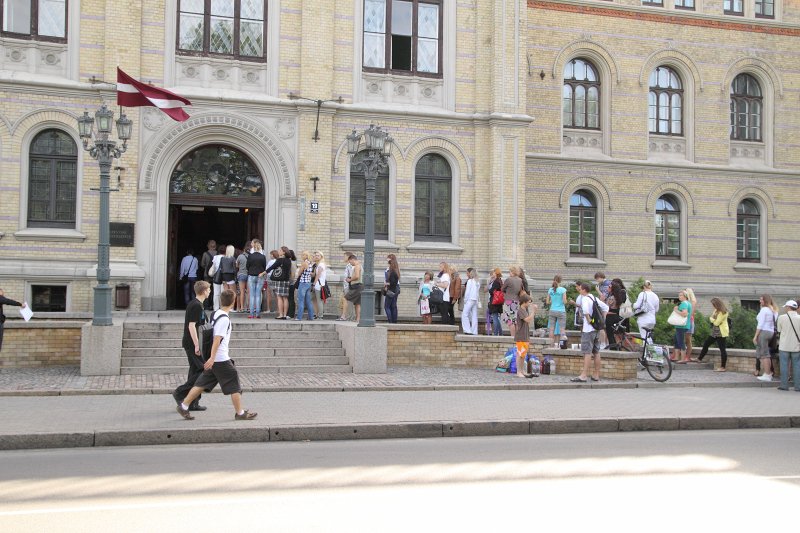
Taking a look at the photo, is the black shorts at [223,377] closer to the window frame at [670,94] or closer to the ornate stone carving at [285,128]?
the ornate stone carving at [285,128]

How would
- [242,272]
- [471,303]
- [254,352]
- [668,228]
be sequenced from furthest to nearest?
[668,228] < [242,272] < [471,303] < [254,352]

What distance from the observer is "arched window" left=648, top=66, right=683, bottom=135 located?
28.2 metres

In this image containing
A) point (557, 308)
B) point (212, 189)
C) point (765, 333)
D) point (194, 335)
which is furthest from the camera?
point (212, 189)

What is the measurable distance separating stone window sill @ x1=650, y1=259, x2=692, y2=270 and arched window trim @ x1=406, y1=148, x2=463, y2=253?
7903 millimetres

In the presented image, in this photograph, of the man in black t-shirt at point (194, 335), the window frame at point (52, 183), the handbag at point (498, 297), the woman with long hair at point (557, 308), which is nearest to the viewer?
the man in black t-shirt at point (194, 335)

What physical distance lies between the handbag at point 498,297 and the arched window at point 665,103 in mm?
12110

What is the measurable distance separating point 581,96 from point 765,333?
1266cm

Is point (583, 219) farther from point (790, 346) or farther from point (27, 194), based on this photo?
point (27, 194)

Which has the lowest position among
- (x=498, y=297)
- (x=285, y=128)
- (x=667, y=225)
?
(x=498, y=297)

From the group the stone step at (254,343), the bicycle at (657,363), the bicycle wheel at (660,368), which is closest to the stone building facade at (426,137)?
the stone step at (254,343)

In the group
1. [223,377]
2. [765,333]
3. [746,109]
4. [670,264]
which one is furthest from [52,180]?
[746,109]

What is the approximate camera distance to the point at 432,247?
2325cm

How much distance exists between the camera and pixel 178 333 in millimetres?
16781

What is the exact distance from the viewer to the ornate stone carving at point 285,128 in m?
22.1
